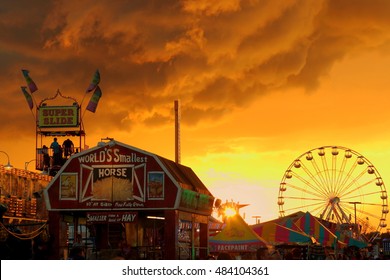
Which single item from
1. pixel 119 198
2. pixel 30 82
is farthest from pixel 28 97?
pixel 119 198

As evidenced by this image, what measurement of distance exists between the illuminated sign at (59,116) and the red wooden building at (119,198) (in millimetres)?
19504

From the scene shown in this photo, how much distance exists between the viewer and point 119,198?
150ft

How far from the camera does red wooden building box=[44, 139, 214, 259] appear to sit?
1788 inches

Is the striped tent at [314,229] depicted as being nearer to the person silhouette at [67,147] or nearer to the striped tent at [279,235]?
the striped tent at [279,235]

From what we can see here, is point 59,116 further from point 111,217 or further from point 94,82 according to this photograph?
point 111,217

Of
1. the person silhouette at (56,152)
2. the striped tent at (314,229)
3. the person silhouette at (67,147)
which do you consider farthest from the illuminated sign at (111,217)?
the person silhouette at (67,147)

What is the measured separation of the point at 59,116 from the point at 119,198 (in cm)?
2261

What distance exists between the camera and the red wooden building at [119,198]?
4541cm

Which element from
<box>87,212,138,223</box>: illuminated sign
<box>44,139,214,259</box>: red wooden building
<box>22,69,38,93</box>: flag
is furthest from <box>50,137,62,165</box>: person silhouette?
<box>87,212,138,223</box>: illuminated sign

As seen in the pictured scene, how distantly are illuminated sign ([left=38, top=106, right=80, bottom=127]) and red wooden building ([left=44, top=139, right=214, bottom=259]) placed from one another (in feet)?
64.0

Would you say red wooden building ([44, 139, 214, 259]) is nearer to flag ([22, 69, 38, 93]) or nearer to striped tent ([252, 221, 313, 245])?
striped tent ([252, 221, 313, 245])

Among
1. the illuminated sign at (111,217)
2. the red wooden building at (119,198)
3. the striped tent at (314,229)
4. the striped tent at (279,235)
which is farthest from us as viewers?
the striped tent at (314,229)
